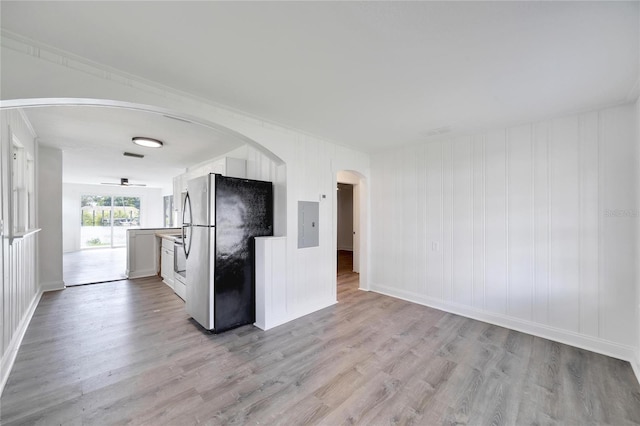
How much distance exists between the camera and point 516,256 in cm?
324

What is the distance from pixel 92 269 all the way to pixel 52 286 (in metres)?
2.10

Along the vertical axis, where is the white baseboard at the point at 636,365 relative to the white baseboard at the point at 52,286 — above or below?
below

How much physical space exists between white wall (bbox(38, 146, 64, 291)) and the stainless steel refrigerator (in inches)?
134

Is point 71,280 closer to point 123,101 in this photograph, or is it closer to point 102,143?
point 102,143

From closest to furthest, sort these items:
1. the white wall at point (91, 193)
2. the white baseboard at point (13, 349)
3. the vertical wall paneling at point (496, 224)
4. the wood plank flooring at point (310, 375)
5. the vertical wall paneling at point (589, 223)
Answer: the wood plank flooring at point (310, 375)
the white baseboard at point (13, 349)
the vertical wall paneling at point (589, 223)
the vertical wall paneling at point (496, 224)
the white wall at point (91, 193)

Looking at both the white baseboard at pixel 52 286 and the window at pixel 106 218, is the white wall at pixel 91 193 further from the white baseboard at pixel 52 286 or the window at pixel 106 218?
the white baseboard at pixel 52 286

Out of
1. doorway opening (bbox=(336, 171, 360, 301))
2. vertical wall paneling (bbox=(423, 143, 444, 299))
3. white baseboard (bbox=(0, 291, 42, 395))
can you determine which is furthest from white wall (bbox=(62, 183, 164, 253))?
vertical wall paneling (bbox=(423, 143, 444, 299))

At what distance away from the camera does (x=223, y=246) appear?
10.2ft

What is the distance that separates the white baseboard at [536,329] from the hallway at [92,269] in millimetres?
6480

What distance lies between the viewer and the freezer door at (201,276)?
3.04 meters

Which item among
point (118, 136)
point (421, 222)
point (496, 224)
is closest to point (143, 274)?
point (118, 136)

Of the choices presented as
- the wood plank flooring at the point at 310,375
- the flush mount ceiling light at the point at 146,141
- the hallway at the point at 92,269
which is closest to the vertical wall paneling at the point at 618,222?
the wood plank flooring at the point at 310,375

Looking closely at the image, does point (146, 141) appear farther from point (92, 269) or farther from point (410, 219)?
point (92, 269)

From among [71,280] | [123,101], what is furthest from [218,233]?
[71,280]
